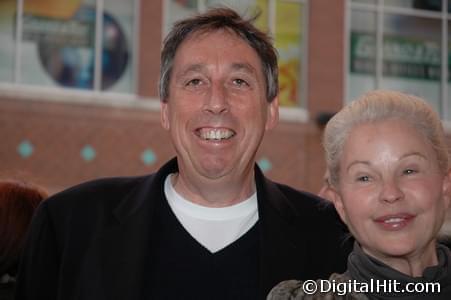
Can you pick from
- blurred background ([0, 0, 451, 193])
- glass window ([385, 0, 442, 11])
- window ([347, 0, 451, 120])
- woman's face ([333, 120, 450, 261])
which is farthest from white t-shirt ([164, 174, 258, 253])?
glass window ([385, 0, 442, 11])

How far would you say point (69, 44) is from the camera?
14.8m

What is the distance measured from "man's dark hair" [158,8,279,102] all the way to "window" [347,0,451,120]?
13.4 metres

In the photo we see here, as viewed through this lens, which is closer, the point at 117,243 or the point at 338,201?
the point at 338,201

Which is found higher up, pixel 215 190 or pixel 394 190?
pixel 394 190

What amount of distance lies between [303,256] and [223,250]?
33cm

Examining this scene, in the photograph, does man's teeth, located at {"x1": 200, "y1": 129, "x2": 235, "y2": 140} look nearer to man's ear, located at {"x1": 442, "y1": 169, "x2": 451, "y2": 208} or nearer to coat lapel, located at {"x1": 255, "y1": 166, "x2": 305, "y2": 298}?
coat lapel, located at {"x1": 255, "y1": 166, "x2": 305, "y2": 298}

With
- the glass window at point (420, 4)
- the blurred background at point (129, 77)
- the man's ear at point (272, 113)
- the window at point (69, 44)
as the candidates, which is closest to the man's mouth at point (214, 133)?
the man's ear at point (272, 113)

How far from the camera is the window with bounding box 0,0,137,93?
14445 mm

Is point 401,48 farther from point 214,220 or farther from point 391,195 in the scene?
point 391,195

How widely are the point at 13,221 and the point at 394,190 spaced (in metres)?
1.84

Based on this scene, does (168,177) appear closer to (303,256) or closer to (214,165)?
(214,165)

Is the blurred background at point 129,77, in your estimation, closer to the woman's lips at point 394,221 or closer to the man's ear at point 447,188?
the man's ear at point 447,188

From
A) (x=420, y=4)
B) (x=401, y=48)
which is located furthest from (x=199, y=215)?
(x=420, y=4)

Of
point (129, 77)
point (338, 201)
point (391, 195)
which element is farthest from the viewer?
point (129, 77)
